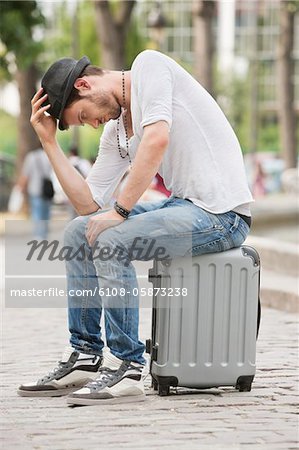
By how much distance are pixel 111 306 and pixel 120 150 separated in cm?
83

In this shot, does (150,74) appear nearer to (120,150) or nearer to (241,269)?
(120,150)

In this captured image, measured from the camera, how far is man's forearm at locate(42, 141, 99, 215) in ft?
21.4

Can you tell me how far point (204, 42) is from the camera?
99.5 ft

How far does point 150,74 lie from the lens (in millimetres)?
6211

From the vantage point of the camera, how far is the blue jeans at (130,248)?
6191mm

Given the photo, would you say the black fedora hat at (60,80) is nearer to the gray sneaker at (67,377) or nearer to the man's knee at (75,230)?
the man's knee at (75,230)

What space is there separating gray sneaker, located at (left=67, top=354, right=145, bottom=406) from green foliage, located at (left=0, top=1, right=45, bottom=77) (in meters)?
17.5

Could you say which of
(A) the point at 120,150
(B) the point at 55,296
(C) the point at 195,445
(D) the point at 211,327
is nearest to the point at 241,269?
(D) the point at 211,327

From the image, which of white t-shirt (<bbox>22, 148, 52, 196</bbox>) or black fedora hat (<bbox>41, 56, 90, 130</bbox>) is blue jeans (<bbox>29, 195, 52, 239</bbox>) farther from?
black fedora hat (<bbox>41, 56, 90, 130</bbox>)

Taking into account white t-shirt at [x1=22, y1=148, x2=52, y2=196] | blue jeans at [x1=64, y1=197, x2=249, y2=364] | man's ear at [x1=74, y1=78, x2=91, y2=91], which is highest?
man's ear at [x1=74, y1=78, x2=91, y2=91]

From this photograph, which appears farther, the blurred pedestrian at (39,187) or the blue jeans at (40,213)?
the blurred pedestrian at (39,187)

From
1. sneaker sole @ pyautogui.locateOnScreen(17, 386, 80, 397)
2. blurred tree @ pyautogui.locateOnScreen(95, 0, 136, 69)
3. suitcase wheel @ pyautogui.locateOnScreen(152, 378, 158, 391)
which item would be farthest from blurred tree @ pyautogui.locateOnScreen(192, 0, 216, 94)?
sneaker sole @ pyautogui.locateOnScreen(17, 386, 80, 397)

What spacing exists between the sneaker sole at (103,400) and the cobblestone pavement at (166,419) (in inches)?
1.3

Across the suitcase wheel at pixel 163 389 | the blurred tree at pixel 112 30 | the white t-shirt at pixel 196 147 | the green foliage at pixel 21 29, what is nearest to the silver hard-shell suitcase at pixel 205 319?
the suitcase wheel at pixel 163 389
